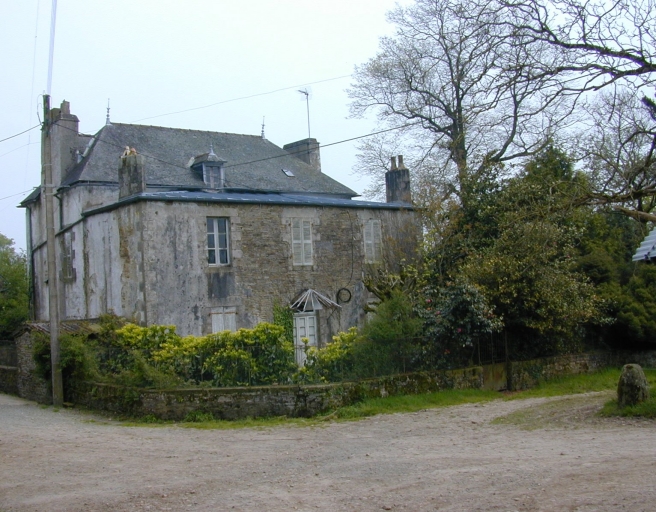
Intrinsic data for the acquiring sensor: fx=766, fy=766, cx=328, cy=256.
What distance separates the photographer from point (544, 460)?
9.84m

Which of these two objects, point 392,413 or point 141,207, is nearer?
point 392,413

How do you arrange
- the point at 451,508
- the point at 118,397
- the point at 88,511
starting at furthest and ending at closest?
the point at 118,397
the point at 88,511
the point at 451,508

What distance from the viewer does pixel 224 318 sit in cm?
2253

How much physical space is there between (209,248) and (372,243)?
19.6 ft

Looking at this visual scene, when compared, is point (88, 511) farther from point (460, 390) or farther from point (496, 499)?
point (460, 390)

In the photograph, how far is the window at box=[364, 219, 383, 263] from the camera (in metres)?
25.6

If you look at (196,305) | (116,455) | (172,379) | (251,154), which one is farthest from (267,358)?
(251,154)

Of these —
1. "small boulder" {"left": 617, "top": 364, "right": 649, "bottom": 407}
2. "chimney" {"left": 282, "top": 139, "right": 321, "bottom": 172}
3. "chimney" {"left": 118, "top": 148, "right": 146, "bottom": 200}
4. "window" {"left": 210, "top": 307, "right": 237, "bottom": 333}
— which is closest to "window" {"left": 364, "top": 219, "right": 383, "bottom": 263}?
"window" {"left": 210, "top": 307, "right": 237, "bottom": 333}

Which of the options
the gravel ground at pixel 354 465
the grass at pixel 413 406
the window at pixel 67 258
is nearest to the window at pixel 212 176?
the window at pixel 67 258

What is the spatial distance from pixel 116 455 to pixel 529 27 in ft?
30.6

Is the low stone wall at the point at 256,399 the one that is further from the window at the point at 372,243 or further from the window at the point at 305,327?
the window at the point at 372,243

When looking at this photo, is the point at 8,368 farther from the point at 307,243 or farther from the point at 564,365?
the point at 564,365

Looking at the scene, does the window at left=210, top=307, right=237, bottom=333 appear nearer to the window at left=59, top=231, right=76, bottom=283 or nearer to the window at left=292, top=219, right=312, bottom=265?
the window at left=292, top=219, right=312, bottom=265

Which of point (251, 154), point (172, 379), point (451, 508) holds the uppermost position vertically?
point (251, 154)
